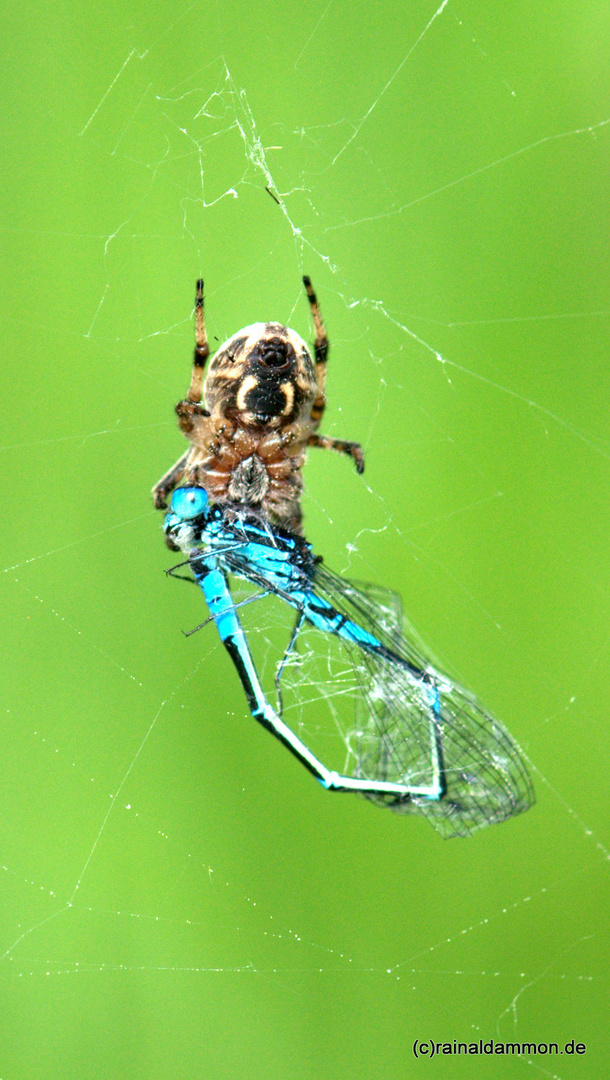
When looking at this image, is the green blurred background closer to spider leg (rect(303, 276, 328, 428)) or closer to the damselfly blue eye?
spider leg (rect(303, 276, 328, 428))

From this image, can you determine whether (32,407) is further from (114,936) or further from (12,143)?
(114,936)

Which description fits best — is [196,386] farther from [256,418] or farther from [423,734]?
[423,734]

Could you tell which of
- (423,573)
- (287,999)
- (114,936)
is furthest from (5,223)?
(287,999)

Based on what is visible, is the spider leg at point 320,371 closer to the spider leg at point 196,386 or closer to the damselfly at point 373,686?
the spider leg at point 196,386

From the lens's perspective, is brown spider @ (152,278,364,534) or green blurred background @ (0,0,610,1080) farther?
green blurred background @ (0,0,610,1080)

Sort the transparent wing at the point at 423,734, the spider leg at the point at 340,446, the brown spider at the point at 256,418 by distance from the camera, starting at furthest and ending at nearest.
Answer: the spider leg at the point at 340,446 → the brown spider at the point at 256,418 → the transparent wing at the point at 423,734

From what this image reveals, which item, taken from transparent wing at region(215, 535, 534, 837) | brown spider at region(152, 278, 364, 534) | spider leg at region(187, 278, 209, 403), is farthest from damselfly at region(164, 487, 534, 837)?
spider leg at region(187, 278, 209, 403)

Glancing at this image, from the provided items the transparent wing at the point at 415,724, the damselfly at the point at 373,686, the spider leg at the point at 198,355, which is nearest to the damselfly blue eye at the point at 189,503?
the damselfly at the point at 373,686
